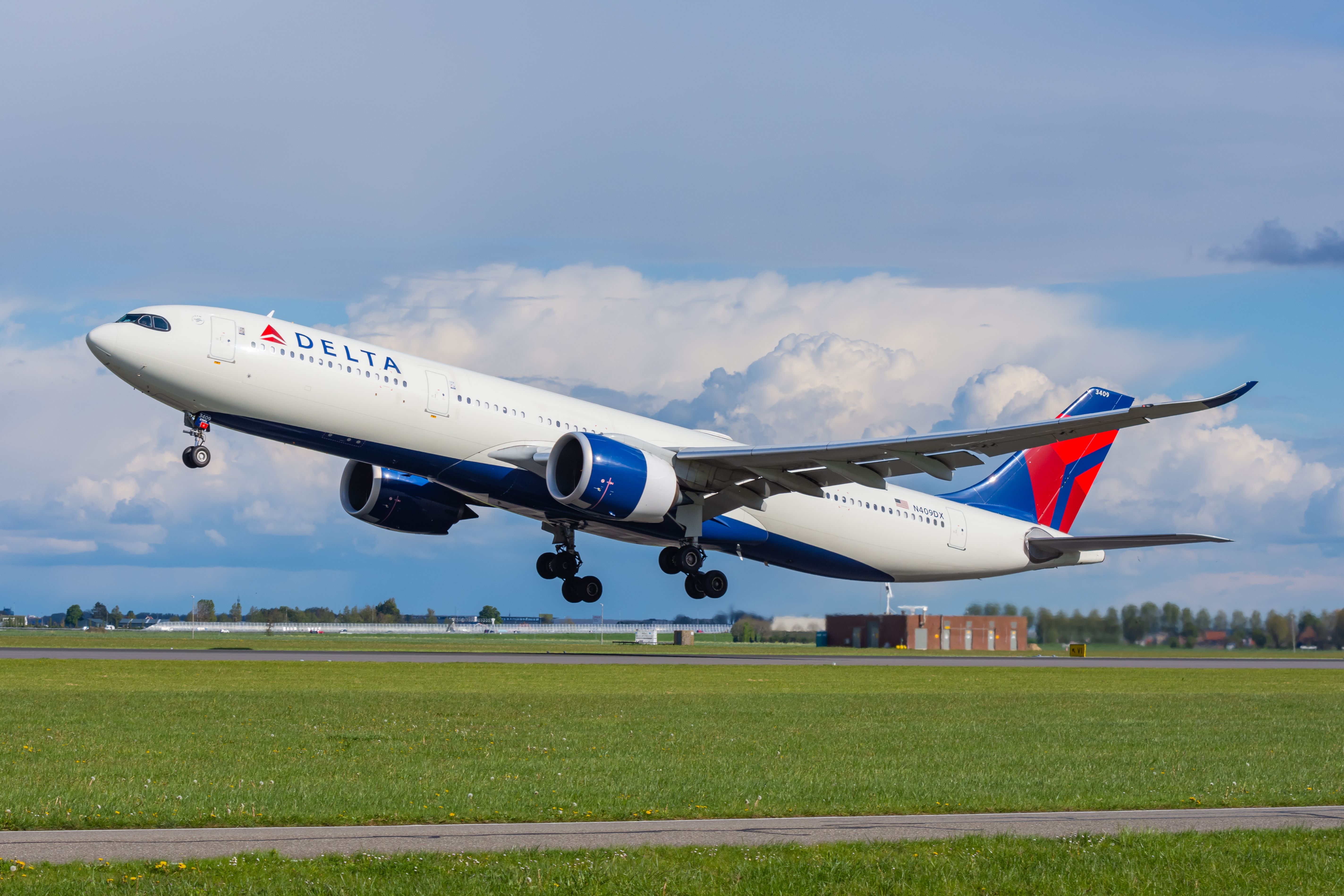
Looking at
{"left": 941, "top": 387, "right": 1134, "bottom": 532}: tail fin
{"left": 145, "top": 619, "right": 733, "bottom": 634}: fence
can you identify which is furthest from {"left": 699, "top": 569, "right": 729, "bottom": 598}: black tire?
{"left": 145, "top": 619, "right": 733, "bottom": 634}: fence

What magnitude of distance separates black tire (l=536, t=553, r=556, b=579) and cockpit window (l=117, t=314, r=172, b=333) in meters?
17.8

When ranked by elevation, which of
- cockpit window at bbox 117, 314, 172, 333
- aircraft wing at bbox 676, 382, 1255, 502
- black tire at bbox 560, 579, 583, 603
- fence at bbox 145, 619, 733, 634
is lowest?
fence at bbox 145, 619, 733, 634

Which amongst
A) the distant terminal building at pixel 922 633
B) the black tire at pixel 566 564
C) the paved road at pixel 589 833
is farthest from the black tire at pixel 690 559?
the distant terminal building at pixel 922 633

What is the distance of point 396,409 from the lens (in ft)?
119

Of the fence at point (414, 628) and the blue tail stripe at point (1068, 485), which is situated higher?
the blue tail stripe at point (1068, 485)

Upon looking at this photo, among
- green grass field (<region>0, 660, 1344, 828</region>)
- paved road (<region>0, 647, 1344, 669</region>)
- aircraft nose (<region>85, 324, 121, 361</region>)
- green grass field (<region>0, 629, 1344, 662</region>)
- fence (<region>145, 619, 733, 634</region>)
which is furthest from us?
fence (<region>145, 619, 733, 634</region>)

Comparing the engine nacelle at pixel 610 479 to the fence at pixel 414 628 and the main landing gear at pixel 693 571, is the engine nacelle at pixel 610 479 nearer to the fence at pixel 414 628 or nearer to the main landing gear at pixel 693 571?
the main landing gear at pixel 693 571

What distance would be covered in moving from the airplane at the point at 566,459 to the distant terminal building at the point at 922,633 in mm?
42616

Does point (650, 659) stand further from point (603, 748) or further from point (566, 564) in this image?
point (603, 748)

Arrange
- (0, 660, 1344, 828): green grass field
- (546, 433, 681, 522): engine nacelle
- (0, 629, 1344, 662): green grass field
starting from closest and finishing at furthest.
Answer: (0, 660, 1344, 828): green grass field
(546, 433, 681, 522): engine nacelle
(0, 629, 1344, 662): green grass field

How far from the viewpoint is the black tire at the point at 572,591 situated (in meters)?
47.2

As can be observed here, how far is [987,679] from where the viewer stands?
1959 inches

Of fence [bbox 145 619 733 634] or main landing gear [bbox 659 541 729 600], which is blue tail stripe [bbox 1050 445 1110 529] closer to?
main landing gear [bbox 659 541 729 600]

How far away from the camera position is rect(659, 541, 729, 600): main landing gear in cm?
4400
